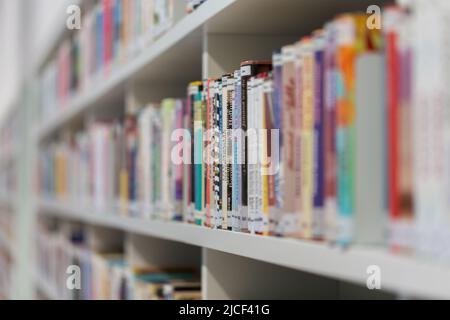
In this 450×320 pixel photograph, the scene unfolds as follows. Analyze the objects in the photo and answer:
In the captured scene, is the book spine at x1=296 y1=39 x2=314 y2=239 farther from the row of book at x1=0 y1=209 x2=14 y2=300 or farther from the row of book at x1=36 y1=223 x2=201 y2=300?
the row of book at x1=0 y1=209 x2=14 y2=300

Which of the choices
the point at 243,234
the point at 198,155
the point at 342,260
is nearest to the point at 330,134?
the point at 342,260

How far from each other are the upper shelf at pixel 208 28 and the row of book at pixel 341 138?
123mm

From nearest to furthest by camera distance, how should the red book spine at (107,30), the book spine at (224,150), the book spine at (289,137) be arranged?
the book spine at (289,137) → the book spine at (224,150) → the red book spine at (107,30)

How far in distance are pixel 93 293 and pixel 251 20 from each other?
1.45 meters

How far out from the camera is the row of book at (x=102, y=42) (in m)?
1.78

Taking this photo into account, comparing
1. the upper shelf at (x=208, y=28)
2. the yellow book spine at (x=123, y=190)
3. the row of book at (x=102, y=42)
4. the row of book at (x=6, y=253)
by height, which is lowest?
the row of book at (x=6, y=253)

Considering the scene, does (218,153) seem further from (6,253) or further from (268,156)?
(6,253)

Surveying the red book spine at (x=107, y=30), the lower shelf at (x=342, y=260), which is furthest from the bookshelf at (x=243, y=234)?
the red book spine at (x=107, y=30)

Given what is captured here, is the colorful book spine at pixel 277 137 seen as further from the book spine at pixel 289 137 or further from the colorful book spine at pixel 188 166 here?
the colorful book spine at pixel 188 166

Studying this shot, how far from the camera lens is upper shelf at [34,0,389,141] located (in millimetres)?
1257

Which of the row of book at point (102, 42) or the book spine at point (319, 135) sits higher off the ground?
the row of book at point (102, 42)

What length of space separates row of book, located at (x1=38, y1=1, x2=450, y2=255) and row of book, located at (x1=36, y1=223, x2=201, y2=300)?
1.50 feet

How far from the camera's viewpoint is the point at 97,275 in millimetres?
2469

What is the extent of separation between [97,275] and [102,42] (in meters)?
0.75
